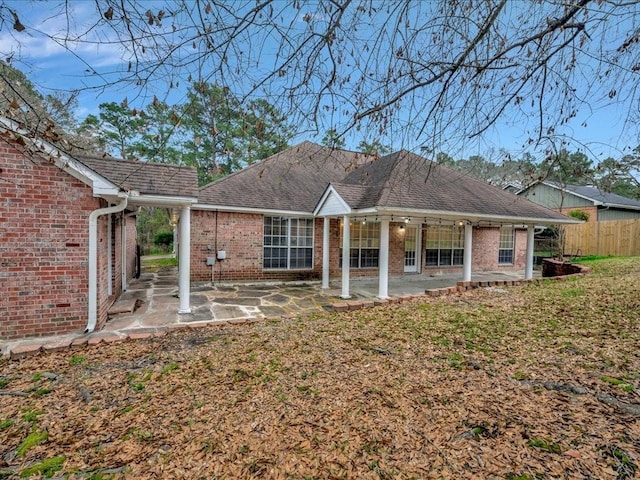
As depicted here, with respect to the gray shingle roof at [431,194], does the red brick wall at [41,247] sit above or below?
below

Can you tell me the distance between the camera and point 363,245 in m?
12.9

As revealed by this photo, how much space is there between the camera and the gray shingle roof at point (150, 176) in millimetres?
6344

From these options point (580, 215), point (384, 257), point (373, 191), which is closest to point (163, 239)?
point (373, 191)

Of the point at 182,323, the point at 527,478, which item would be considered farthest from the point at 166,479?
the point at 182,323

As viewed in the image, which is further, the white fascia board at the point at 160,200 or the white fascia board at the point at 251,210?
the white fascia board at the point at 251,210

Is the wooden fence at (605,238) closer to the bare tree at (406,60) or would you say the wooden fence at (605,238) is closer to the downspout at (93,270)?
the bare tree at (406,60)

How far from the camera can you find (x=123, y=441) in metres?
2.61

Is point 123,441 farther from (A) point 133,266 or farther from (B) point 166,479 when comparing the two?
(A) point 133,266

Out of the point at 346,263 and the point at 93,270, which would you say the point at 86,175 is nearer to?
the point at 93,270

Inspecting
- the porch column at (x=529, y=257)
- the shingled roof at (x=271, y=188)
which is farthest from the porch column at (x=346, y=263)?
the porch column at (x=529, y=257)

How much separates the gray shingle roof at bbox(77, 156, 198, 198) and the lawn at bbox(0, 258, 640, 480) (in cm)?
299

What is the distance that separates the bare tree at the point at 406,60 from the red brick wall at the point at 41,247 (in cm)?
312

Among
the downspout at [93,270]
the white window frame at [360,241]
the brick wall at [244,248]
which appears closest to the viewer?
the downspout at [93,270]

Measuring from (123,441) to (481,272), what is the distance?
15725mm
